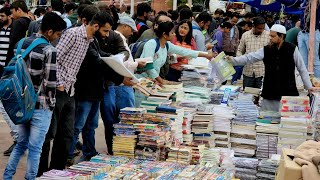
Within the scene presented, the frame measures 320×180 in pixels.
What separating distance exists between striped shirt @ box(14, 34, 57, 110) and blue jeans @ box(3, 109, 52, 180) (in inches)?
4.1

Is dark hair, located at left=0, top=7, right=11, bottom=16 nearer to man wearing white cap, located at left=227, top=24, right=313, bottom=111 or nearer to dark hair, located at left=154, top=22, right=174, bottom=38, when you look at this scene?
dark hair, located at left=154, top=22, right=174, bottom=38

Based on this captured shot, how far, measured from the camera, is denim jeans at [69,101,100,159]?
267 inches

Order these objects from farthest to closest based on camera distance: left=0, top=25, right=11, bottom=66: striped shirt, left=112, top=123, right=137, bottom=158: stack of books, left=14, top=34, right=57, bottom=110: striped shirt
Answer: left=0, top=25, right=11, bottom=66: striped shirt < left=112, top=123, right=137, bottom=158: stack of books < left=14, top=34, right=57, bottom=110: striped shirt

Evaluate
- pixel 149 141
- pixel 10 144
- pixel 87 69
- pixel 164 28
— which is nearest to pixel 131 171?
pixel 149 141

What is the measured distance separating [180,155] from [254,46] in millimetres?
4775

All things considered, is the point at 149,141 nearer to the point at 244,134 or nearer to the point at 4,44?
the point at 244,134

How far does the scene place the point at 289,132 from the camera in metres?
8.04

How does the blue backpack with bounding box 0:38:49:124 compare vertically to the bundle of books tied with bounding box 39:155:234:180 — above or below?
above

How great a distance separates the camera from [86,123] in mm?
7215

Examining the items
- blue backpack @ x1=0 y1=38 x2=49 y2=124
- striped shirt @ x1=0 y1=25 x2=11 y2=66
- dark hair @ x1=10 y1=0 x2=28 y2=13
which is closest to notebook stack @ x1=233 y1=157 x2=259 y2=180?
blue backpack @ x1=0 y1=38 x2=49 y2=124

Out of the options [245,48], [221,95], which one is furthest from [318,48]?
[221,95]

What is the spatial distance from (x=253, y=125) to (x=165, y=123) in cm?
182

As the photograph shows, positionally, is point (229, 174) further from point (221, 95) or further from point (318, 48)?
point (318, 48)

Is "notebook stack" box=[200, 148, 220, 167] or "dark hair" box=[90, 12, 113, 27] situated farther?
"notebook stack" box=[200, 148, 220, 167]
